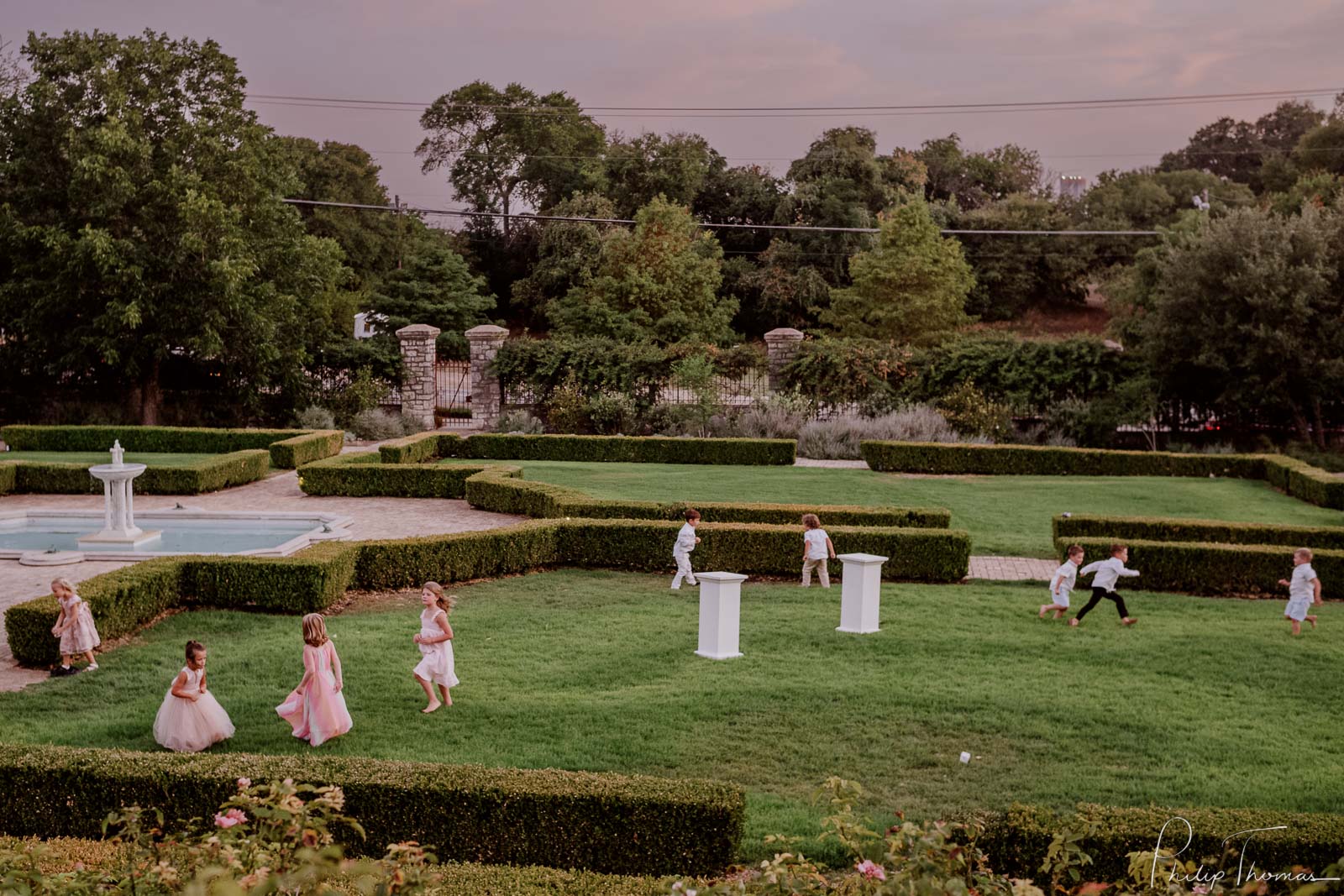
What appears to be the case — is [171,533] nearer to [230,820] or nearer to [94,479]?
[94,479]

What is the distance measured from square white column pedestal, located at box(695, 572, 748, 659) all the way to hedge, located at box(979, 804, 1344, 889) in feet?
14.7

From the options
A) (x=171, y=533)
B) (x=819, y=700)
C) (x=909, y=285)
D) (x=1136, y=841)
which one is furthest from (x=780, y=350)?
(x=1136, y=841)

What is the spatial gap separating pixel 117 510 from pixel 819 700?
11151 mm

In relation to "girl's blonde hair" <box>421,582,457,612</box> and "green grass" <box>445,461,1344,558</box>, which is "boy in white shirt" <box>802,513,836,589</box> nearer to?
"green grass" <box>445,461,1344,558</box>

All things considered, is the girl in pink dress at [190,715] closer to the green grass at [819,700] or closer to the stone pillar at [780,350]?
the green grass at [819,700]

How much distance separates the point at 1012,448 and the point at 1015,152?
158 feet

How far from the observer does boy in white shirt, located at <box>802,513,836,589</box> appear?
1442cm

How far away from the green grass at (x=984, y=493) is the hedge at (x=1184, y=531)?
A: 63 cm

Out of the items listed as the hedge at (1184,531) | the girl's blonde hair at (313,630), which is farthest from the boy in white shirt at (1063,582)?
the girl's blonde hair at (313,630)

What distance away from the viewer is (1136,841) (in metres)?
6.69

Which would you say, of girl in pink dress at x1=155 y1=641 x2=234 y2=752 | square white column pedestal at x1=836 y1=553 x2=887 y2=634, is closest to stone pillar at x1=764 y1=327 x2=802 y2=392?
square white column pedestal at x1=836 y1=553 x2=887 y2=634

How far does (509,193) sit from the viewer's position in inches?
2359

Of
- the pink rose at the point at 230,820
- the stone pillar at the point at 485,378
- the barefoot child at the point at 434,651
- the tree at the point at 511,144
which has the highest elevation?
the tree at the point at 511,144

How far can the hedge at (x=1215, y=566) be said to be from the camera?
575 inches
